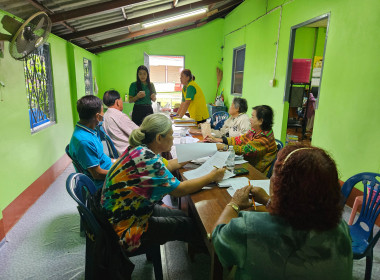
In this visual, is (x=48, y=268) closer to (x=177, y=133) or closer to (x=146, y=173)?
(x=146, y=173)

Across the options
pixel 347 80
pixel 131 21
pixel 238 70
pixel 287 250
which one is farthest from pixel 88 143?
pixel 238 70

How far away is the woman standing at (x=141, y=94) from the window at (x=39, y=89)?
1.13 meters

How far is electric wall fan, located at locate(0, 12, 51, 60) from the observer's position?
5.84ft

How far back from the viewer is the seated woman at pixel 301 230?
68 cm

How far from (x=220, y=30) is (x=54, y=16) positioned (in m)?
5.05

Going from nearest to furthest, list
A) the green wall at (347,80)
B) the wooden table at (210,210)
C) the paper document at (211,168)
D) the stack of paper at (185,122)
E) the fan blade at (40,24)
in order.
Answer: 1. the wooden table at (210,210)
2. the paper document at (211,168)
3. the fan blade at (40,24)
4. the green wall at (347,80)
5. the stack of paper at (185,122)

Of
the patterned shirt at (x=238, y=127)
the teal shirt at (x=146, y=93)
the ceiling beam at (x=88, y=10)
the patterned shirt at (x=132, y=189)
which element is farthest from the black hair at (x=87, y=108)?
the teal shirt at (x=146, y=93)

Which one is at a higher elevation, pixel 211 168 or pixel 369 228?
pixel 211 168

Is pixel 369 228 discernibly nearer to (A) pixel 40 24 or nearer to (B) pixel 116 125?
(B) pixel 116 125

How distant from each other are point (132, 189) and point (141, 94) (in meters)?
2.65

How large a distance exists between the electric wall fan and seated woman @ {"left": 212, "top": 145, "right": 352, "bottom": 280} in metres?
2.05

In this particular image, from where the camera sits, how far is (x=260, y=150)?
1947 mm

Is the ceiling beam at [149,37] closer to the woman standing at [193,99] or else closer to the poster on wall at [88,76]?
the poster on wall at [88,76]

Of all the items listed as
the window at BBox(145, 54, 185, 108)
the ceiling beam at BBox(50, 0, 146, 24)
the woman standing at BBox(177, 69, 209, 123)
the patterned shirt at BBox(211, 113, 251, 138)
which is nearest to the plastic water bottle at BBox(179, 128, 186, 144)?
the patterned shirt at BBox(211, 113, 251, 138)
